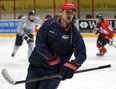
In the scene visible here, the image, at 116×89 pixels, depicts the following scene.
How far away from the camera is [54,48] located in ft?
10.6

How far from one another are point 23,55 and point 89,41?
11.4ft

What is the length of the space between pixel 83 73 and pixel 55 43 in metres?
3.76

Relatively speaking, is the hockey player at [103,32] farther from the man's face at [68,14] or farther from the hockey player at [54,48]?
the man's face at [68,14]

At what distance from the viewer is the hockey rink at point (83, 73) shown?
576 centimetres

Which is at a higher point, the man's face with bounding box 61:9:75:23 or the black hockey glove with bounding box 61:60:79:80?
the man's face with bounding box 61:9:75:23

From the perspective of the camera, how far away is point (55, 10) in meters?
16.9

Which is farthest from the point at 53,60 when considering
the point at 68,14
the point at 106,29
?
the point at 106,29

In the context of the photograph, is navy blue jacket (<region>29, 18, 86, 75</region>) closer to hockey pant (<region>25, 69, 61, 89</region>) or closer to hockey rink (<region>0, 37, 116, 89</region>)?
hockey pant (<region>25, 69, 61, 89</region>)

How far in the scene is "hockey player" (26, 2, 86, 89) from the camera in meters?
3.19

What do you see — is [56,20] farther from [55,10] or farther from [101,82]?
[55,10]

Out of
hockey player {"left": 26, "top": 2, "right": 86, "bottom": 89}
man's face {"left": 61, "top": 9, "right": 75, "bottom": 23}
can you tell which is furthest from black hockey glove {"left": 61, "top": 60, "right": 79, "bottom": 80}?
man's face {"left": 61, "top": 9, "right": 75, "bottom": 23}

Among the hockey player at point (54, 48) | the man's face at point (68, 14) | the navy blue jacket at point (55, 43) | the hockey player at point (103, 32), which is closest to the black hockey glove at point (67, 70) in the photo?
the hockey player at point (54, 48)

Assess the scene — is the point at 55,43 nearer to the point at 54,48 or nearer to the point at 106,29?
the point at 54,48

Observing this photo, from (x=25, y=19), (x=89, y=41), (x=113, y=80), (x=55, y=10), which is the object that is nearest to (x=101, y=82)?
(x=113, y=80)
